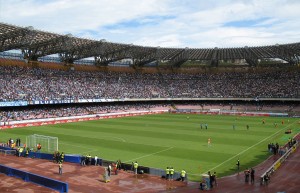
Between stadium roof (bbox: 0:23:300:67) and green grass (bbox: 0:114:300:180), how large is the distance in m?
20.5

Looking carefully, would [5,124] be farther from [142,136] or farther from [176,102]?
[176,102]

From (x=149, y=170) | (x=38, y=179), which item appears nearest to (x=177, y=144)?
(x=149, y=170)

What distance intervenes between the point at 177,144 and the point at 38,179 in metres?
18.5

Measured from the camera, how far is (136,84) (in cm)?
9419

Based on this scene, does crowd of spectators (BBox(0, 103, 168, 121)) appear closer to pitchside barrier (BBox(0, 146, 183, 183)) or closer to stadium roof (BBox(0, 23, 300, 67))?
stadium roof (BBox(0, 23, 300, 67))

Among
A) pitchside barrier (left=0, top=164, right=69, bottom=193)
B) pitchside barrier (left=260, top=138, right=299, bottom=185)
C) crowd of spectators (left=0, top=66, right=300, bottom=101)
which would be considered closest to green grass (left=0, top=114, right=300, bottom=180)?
pitchside barrier (left=260, top=138, right=299, bottom=185)

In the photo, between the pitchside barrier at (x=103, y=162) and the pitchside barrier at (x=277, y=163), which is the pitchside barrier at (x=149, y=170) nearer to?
the pitchside barrier at (x=103, y=162)

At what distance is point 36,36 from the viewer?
207 feet

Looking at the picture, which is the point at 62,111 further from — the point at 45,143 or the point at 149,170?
the point at 149,170

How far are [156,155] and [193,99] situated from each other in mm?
60442

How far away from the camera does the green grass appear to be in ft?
95.3

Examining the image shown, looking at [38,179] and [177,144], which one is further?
[177,144]

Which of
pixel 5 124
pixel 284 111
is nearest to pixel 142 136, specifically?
pixel 5 124

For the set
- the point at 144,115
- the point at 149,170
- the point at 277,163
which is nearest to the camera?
the point at 149,170
